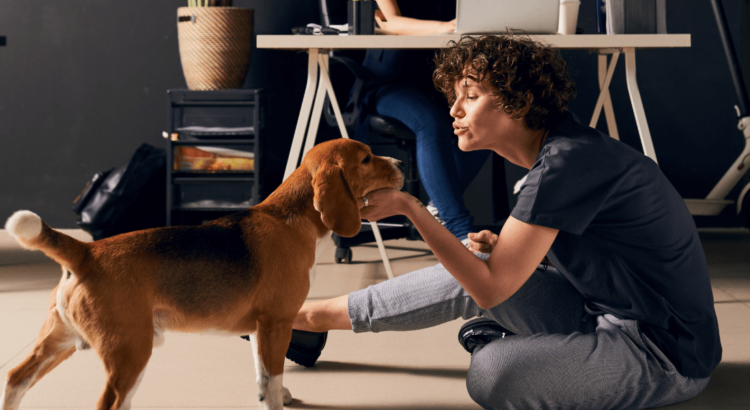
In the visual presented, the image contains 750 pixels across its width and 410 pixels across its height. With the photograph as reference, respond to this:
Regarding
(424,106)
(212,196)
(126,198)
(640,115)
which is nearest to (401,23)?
(424,106)

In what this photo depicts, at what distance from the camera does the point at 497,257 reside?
1.21m

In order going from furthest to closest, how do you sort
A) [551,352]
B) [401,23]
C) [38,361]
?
1. [401,23]
2. [551,352]
3. [38,361]

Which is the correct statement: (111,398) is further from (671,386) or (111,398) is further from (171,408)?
(671,386)

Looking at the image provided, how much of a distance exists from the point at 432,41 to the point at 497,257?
117cm

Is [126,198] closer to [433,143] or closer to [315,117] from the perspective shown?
[315,117]

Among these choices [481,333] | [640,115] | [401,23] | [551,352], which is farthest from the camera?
[401,23]

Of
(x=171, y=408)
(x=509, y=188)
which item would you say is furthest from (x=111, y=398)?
(x=509, y=188)

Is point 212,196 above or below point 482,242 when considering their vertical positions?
below

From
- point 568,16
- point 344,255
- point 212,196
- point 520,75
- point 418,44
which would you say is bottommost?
point 344,255

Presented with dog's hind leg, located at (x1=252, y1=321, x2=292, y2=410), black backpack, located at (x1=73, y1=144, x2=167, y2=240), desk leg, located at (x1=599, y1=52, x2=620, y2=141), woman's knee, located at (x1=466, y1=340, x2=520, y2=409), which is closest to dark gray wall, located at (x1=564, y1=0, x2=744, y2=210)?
desk leg, located at (x1=599, y1=52, x2=620, y2=141)

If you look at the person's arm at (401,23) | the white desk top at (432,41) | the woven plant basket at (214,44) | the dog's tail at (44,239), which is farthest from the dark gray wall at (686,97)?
the dog's tail at (44,239)

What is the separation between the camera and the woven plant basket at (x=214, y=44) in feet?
11.0

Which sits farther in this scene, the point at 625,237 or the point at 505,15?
the point at 505,15

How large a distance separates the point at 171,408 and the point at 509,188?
2.88 m
